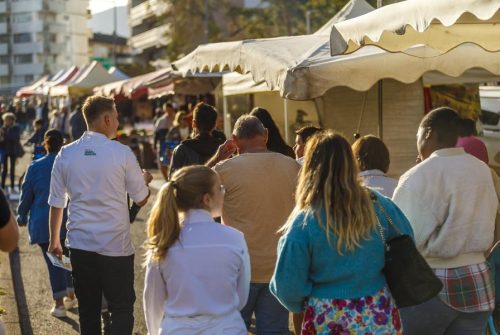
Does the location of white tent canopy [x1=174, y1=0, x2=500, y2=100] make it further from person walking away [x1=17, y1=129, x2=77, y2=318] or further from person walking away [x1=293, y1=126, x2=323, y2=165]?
person walking away [x1=17, y1=129, x2=77, y2=318]

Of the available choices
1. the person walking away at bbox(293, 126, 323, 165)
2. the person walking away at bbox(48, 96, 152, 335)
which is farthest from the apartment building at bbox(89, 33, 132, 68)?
the person walking away at bbox(48, 96, 152, 335)

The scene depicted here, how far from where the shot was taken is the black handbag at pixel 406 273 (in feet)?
14.0

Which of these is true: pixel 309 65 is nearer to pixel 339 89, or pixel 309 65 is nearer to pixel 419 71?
pixel 419 71

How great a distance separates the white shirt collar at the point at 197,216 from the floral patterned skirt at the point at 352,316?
57 cm

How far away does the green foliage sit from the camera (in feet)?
168

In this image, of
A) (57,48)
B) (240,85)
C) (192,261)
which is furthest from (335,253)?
(57,48)

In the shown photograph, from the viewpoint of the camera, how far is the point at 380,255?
14.1ft

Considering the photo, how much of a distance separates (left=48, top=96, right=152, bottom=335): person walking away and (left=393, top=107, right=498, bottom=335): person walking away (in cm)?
215

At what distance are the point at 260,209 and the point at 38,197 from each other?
3765 millimetres

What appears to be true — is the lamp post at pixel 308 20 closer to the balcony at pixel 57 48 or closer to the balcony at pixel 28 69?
the balcony at pixel 28 69

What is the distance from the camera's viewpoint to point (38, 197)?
931cm

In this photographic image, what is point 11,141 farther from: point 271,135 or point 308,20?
point 308,20

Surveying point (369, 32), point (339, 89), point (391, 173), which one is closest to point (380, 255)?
point (369, 32)

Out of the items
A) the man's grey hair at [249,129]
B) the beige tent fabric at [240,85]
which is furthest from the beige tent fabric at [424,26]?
the beige tent fabric at [240,85]
